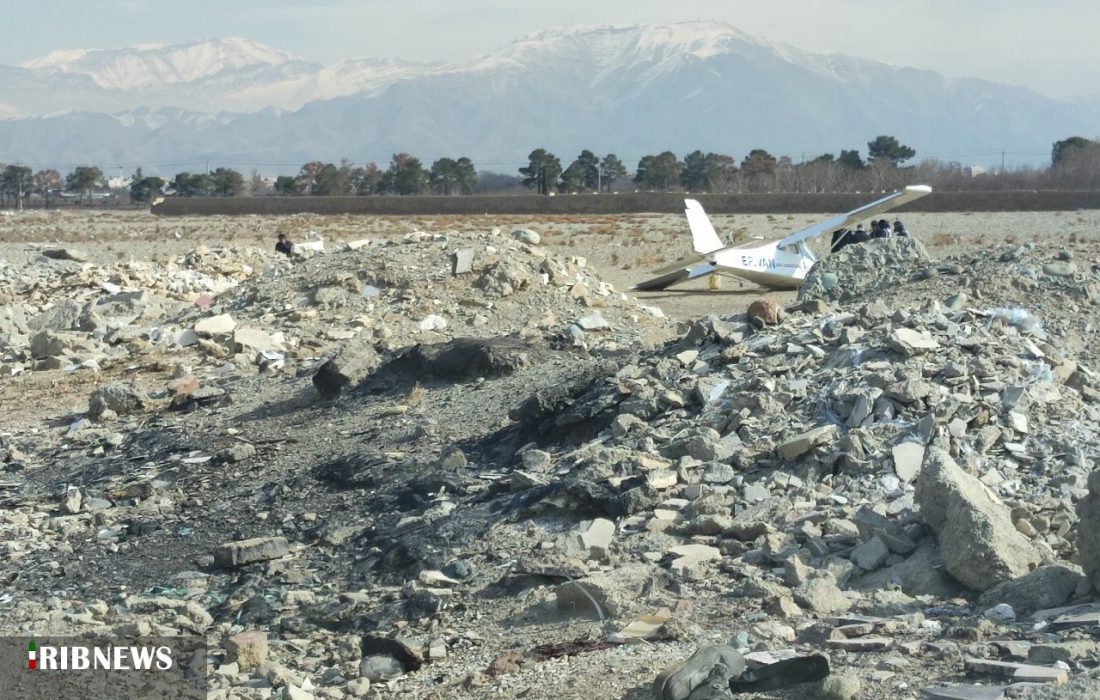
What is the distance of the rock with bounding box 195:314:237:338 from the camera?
1759 centimetres

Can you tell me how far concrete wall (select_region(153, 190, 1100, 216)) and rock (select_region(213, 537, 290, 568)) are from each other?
157 ft

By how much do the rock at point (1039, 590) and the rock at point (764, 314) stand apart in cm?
510

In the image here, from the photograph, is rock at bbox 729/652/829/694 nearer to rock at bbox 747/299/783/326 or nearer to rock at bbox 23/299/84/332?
rock at bbox 747/299/783/326

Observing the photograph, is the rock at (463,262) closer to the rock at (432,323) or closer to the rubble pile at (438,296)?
the rubble pile at (438,296)

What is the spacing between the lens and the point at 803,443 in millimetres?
8633

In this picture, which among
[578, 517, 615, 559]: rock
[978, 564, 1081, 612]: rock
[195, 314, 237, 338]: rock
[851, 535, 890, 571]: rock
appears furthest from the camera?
[195, 314, 237, 338]: rock

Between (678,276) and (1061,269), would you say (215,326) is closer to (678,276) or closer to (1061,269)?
(678,276)

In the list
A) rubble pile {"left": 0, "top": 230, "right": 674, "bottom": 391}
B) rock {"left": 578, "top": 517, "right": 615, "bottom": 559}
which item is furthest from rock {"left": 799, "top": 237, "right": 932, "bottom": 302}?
rock {"left": 578, "top": 517, "right": 615, "bottom": 559}

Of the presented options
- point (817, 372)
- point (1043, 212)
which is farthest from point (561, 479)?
point (1043, 212)

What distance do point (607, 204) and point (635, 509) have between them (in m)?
54.9

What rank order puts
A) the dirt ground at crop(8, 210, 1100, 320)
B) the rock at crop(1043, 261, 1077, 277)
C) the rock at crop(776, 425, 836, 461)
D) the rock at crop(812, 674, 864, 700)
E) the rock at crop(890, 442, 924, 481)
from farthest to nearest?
the dirt ground at crop(8, 210, 1100, 320)
the rock at crop(1043, 261, 1077, 277)
the rock at crop(776, 425, 836, 461)
the rock at crop(890, 442, 924, 481)
the rock at crop(812, 674, 864, 700)

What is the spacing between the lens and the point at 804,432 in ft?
29.4

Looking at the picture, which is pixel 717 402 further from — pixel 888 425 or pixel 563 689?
pixel 563 689

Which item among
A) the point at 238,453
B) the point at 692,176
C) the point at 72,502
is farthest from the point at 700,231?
the point at 692,176
